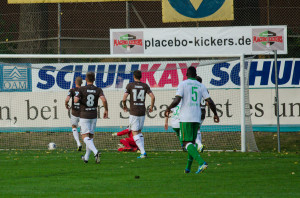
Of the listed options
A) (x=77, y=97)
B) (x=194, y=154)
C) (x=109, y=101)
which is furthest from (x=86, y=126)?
(x=109, y=101)

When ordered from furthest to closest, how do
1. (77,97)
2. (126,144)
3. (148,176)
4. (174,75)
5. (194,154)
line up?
(174,75) < (126,144) < (77,97) < (148,176) < (194,154)

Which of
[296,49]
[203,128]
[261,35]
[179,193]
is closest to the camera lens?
[179,193]

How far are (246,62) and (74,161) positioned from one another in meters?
5.96

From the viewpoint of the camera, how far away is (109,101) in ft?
67.8

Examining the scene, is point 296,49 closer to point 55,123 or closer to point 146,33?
point 146,33

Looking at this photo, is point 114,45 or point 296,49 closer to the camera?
point 114,45

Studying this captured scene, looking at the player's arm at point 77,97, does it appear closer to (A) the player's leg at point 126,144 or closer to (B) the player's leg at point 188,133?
(B) the player's leg at point 188,133

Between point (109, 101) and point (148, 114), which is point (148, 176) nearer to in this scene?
point (148, 114)

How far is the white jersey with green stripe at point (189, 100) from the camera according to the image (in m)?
11.4

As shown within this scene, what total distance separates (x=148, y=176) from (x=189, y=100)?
4.84ft

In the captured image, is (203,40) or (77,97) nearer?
(77,97)

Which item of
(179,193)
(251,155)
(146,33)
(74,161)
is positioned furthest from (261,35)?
(179,193)

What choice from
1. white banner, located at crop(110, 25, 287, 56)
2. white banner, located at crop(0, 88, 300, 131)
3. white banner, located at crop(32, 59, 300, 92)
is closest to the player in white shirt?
white banner, located at crop(0, 88, 300, 131)

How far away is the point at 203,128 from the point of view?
19.8 m
